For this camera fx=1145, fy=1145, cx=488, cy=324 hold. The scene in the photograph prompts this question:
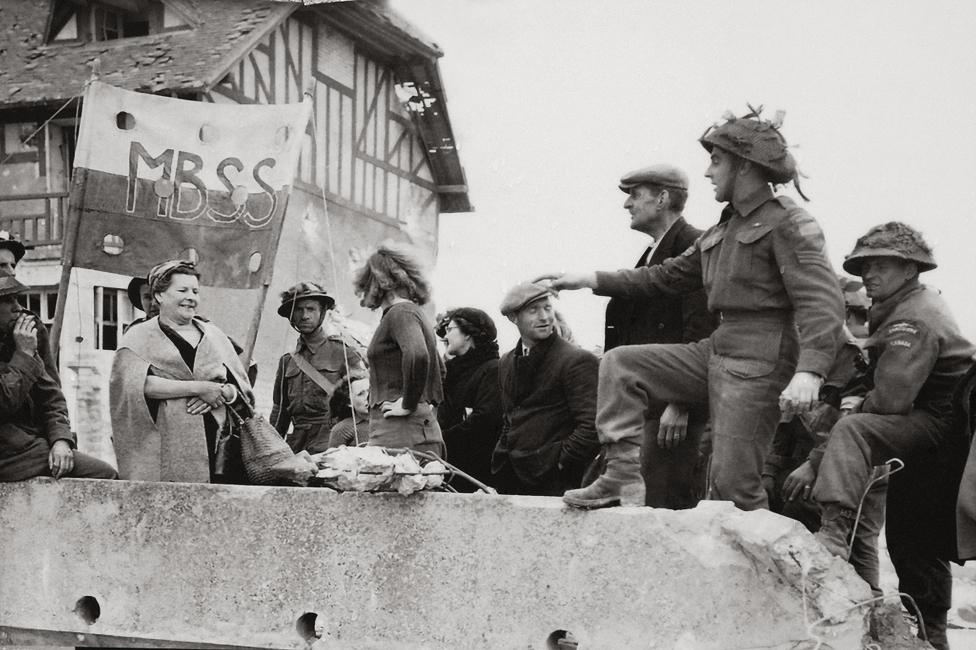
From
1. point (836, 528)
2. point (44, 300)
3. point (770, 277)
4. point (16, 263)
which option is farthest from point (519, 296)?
point (44, 300)

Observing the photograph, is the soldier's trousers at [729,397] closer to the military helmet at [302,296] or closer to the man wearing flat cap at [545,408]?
the man wearing flat cap at [545,408]

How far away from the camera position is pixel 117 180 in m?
7.81

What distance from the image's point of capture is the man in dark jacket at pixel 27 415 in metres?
5.10

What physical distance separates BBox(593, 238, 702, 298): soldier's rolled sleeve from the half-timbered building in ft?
34.7

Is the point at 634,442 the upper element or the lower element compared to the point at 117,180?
lower

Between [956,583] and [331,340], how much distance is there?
4.82m

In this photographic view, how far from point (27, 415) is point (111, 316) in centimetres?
1226

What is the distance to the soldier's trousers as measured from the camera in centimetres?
399

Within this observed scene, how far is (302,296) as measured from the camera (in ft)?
23.0

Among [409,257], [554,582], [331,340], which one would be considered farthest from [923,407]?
[331,340]

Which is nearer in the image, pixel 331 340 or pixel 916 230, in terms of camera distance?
pixel 916 230

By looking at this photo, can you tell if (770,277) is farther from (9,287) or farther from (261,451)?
(9,287)

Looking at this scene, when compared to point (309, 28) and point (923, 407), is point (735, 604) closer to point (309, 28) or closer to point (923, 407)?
point (923, 407)

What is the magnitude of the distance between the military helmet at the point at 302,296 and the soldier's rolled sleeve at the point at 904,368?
3.82m
